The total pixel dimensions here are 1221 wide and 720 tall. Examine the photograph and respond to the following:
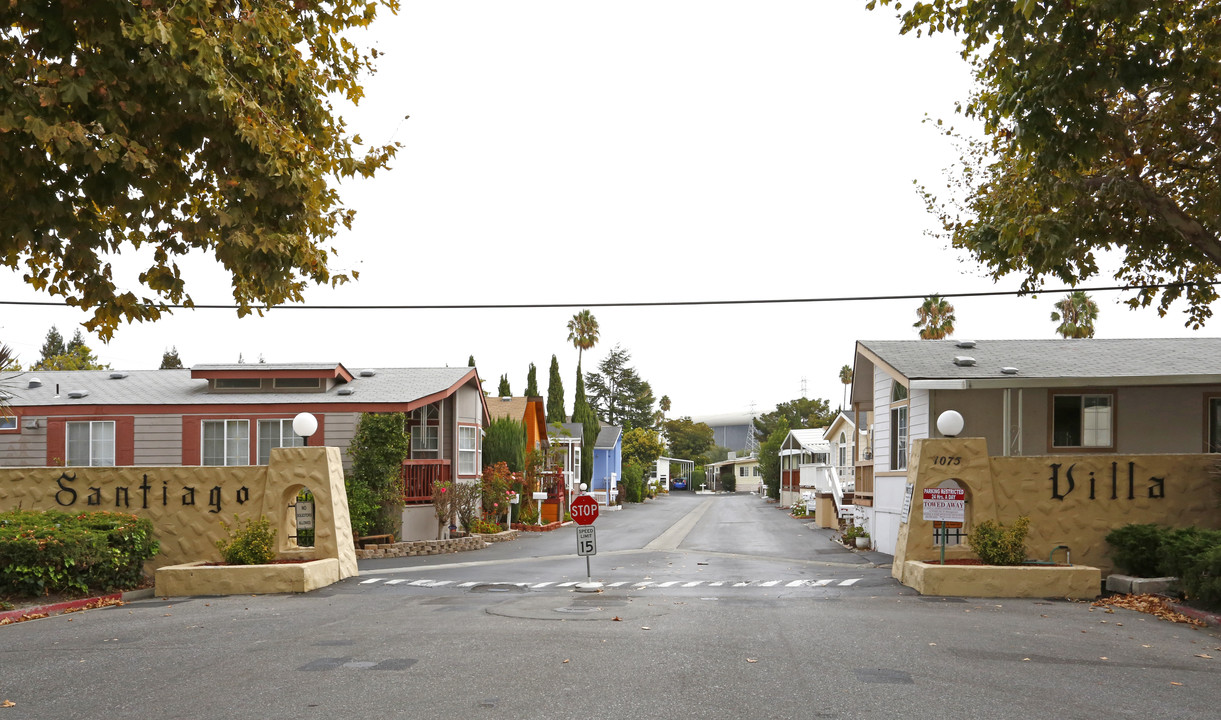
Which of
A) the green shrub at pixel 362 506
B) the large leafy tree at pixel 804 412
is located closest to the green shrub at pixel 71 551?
the green shrub at pixel 362 506

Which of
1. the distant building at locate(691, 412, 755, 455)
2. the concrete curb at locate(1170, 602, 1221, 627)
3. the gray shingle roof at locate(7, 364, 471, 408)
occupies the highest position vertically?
the gray shingle roof at locate(7, 364, 471, 408)

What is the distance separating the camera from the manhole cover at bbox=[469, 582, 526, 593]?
53.3ft

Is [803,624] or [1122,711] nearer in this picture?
[1122,711]

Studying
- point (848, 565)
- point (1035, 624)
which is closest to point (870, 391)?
point (848, 565)

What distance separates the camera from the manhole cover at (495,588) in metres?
16.2

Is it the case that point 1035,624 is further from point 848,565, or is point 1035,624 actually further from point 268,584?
point 268,584

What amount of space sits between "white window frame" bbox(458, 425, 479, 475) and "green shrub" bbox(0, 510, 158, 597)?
44.3 feet

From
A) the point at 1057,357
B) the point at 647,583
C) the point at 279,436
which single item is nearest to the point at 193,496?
the point at 647,583

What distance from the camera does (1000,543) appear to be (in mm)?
15664

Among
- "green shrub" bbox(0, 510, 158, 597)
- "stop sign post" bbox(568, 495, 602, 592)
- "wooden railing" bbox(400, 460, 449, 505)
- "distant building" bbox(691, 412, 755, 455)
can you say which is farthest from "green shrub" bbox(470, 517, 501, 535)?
"distant building" bbox(691, 412, 755, 455)

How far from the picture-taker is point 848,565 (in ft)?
70.1

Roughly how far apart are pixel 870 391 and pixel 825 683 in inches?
838

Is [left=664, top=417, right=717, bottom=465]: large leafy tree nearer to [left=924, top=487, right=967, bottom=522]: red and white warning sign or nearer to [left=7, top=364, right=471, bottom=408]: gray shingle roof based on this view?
[left=7, top=364, right=471, bottom=408]: gray shingle roof

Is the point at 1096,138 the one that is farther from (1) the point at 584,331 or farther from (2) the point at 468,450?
(1) the point at 584,331
